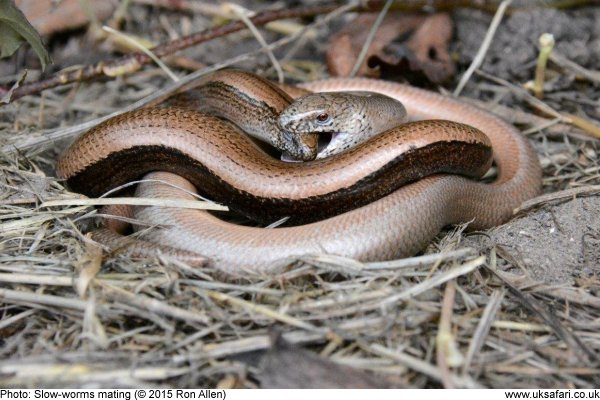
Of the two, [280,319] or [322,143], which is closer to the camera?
[280,319]

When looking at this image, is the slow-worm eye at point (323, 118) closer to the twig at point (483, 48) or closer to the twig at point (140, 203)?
the twig at point (140, 203)

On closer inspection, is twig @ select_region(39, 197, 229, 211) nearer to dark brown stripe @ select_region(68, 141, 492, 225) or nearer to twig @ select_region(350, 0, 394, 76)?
dark brown stripe @ select_region(68, 141, 492, 225)

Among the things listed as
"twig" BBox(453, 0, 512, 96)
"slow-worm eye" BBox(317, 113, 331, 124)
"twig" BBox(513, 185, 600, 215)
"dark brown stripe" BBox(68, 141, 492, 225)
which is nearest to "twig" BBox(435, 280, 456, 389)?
"dark brown stripe" BBox(68, 141, 492, 225)

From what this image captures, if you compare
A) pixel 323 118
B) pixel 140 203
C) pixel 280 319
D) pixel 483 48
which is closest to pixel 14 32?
pixel 140 203

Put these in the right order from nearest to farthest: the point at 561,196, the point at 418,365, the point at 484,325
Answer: the point at 418,365 < the point at 484,325 < the point at 561,196

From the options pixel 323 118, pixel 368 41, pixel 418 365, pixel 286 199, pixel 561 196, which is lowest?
pixel 418 365

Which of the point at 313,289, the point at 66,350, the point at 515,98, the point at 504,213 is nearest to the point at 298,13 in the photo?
the point at 515,98

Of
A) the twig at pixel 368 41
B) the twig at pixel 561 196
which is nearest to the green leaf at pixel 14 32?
the twig at pixel 368 41

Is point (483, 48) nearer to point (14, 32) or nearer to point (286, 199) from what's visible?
point (286, 199)
